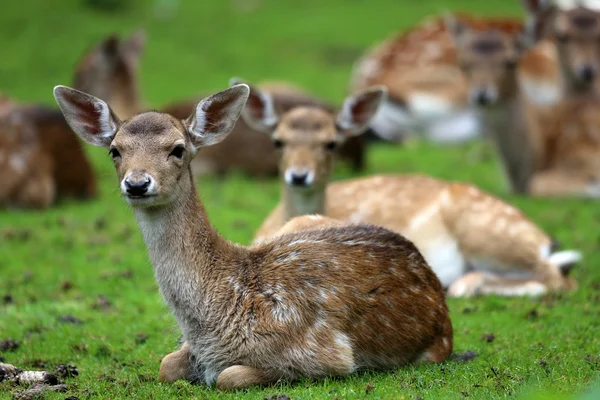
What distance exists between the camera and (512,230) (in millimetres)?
8172

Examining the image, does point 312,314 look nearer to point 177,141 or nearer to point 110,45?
point 177,141

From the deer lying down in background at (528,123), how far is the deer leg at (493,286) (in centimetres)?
359

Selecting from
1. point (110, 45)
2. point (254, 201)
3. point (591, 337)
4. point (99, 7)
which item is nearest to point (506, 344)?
point (591, 337)

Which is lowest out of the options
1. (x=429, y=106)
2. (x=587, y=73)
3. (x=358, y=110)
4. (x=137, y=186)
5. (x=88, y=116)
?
(x=429, y=106)

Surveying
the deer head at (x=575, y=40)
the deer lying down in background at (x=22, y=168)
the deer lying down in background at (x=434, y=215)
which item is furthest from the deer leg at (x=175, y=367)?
the deer head at (x=575, y=40)

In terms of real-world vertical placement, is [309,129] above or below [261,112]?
below

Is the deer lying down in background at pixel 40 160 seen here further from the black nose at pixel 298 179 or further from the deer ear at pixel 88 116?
the deer ear at pixel 88 116

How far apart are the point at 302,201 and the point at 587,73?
5.86 metres

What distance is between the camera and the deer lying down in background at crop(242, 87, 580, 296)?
805 centimetres

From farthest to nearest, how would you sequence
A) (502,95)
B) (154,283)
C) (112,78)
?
(112,78)
(502,95)
(154,283)

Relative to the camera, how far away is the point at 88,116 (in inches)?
231

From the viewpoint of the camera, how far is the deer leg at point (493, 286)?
7.96m

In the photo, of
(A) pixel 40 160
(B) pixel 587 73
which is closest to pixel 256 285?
(A) pixel 40 160

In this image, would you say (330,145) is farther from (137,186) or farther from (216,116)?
(137,186)
